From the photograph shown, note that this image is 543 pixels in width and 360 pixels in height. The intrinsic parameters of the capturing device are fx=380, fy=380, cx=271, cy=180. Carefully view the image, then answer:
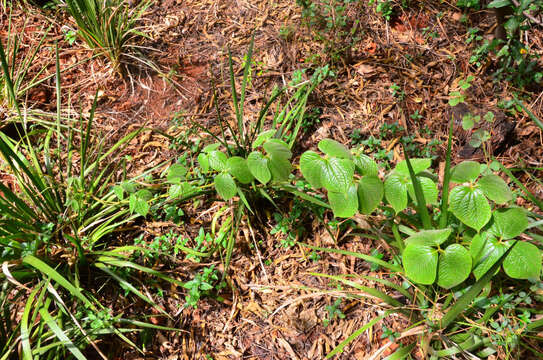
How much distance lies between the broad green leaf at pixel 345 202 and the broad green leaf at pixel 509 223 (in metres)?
0.44

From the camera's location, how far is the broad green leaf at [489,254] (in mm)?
1175

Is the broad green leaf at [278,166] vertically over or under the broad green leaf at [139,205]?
over

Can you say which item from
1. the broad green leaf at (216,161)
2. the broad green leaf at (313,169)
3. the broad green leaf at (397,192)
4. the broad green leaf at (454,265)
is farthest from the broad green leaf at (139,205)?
the broad green leaf at (454,265)

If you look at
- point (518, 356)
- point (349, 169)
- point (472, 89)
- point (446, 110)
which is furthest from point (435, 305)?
point (472, 89)

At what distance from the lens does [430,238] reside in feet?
3.98

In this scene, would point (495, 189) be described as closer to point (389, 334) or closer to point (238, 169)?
point (389, 334)

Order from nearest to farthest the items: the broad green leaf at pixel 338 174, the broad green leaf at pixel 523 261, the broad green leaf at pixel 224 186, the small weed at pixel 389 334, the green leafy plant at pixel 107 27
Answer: the broad green leaf at pixel 523 261
the broad green leaf at pixel 338 174
the small weed at pixel 389 334
the broad green leaf at pixel 224 186
the green leafy plant at pixel 107 27

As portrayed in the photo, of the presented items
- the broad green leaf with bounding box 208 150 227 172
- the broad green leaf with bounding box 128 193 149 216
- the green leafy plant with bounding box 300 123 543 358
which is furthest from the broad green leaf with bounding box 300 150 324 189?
the broad green leaf with bounding box 128 193 149 216

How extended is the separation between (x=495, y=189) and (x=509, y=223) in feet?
0.40

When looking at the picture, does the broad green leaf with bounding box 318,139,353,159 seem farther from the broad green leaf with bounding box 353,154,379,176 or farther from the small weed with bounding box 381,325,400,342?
the small weed with bounding box 381,325,400,342

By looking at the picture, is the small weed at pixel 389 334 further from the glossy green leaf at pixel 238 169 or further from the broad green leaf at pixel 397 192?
the glossy green leaf at pixel 238 169

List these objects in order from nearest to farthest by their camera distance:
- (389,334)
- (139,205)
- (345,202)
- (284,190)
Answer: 1. (345,202)
2. (389,334)
3. (139,205)
4. (284,190)

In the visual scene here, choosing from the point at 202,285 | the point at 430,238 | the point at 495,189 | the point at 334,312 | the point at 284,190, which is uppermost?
→ the point at 495,189

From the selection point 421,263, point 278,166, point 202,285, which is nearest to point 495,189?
point 421,263
